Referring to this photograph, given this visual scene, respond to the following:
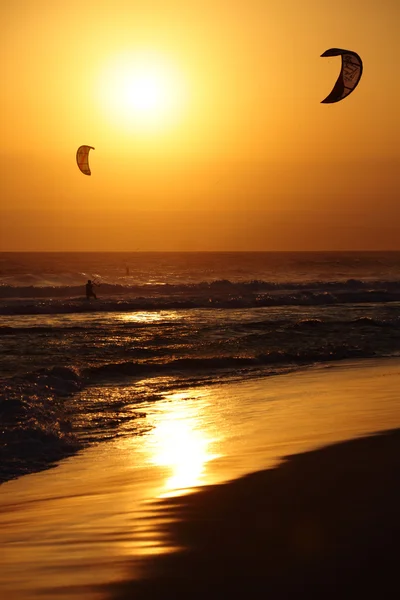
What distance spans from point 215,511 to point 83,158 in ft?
90.0

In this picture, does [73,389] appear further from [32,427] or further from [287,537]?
[287,537]

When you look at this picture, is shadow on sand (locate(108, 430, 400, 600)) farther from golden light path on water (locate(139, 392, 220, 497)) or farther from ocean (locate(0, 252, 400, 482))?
ocean (locate(0, 252, 400, 482))

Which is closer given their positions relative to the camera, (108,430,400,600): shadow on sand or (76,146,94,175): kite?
(108,430,400,600): shadow on sand

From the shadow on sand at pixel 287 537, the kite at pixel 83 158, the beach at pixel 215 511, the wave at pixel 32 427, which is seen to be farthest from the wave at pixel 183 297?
the shadow on sand at pixel 287 537

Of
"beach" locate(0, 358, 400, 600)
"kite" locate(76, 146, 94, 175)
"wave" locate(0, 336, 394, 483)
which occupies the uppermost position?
"kite" locate(76, 146, 94, 175)

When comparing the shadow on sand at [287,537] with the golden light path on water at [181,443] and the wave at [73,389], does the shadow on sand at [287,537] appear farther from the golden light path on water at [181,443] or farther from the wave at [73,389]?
the wave at [73,389]

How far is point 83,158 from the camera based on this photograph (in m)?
32.3

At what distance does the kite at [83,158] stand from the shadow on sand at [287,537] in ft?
83.9

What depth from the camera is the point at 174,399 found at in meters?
13.0

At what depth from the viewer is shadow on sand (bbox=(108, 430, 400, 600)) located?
4672 millimetres

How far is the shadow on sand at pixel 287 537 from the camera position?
15.3 ft

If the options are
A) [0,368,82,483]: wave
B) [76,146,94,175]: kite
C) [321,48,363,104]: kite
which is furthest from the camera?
[76,146,94,175]: kite

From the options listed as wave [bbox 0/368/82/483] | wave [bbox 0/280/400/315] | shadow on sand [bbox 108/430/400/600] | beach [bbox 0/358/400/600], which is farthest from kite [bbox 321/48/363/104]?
wave [bbox 0/280/400/315]

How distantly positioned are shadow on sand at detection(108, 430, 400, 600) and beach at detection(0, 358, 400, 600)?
0.01m
